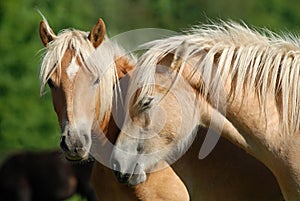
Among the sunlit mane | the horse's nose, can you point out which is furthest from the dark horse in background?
the sunlit mane

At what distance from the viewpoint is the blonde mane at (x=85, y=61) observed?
6496mm

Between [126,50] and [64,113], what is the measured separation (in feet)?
3.15

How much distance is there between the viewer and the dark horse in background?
12.0 m

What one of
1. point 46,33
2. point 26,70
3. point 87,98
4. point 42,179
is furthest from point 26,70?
point 87,98

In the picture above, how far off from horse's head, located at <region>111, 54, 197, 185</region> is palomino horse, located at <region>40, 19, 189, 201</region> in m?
0.34

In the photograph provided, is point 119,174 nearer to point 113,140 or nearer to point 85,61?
point 113,140

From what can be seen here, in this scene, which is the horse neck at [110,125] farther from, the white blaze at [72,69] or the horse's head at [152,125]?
the horse's head at [152,125]

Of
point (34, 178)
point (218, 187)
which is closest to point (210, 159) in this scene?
point (218, 187)

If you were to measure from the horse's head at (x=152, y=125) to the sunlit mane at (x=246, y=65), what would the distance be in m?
0.08

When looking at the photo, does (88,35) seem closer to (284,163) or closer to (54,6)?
(284,163)

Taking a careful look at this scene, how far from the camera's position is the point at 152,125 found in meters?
6.00

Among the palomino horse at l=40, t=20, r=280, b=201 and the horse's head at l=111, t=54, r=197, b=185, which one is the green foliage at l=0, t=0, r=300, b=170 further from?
the horse's head at l=111, t=54, r=197, b=185

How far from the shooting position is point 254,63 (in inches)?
233

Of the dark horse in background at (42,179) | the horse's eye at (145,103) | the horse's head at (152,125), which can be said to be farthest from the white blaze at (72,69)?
the dark horse in background at (42,179)
